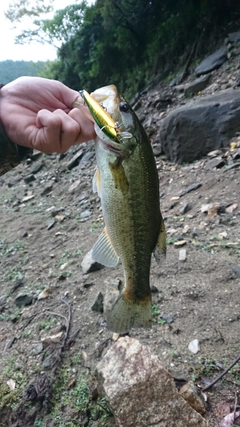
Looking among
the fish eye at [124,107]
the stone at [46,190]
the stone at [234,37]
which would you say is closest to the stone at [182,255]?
the fish eye at [124,107]

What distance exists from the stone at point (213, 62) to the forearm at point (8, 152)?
7.50 metres

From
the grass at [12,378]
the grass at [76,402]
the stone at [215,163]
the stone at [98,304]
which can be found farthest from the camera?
the stone at [215,163]

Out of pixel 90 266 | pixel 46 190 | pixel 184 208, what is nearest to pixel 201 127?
pixel 184 208

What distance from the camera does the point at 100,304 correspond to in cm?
328

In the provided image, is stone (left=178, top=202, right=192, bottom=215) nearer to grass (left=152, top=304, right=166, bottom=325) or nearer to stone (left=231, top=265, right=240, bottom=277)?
stone (left=231, top=265, right=240, bottom=277)

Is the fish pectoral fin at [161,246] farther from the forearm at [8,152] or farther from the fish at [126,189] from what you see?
the forearm at [8,152]

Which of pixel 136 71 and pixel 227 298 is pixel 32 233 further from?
pixel 136 71

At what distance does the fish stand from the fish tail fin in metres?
0.03

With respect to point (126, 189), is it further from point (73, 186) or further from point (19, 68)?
point (19, 68)

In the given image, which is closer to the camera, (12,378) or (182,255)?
(12,378)

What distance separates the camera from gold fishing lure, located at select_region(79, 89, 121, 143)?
137 cm

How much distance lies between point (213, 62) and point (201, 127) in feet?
11.3

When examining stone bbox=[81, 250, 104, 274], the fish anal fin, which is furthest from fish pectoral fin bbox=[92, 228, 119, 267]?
stone bbox=[81, 250, 104, 274]

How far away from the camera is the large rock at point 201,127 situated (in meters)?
5.77
